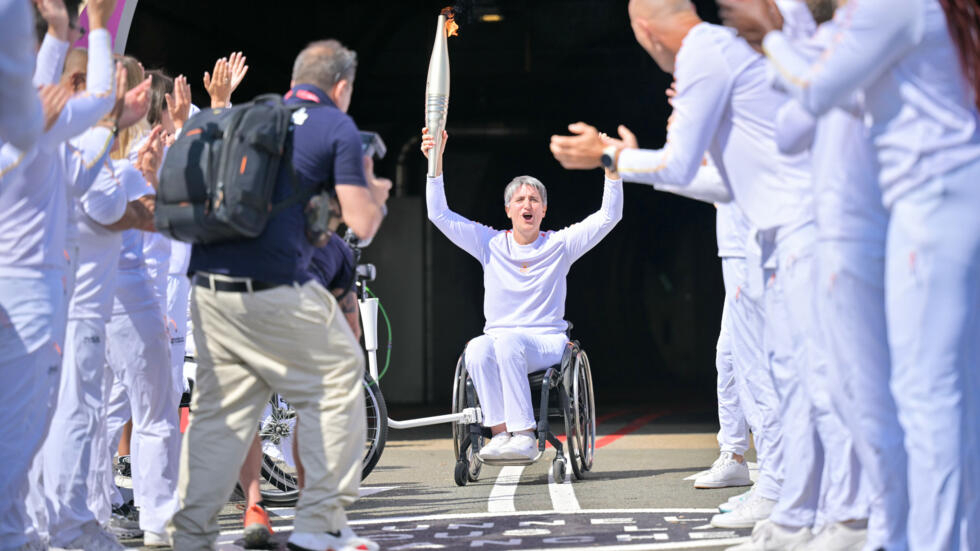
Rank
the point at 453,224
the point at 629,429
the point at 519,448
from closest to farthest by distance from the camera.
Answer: the point at 519,448 → the point at 453,224 → the point at 629,429

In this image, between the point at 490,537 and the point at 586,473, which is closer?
the point at 490,537

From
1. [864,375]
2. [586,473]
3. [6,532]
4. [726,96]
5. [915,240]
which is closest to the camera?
[915,240]

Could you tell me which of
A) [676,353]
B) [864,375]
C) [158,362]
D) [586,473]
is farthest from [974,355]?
[676,353]

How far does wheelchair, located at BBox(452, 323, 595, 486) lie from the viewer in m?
6.99

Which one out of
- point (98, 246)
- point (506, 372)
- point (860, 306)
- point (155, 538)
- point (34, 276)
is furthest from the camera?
point (506, 372)

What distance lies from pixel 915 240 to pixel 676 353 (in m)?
21.3

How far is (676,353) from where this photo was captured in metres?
24.0

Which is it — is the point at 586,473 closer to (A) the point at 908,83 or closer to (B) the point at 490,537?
(B) the point at 490,537

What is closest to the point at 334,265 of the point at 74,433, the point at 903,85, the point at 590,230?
the point at 74,433

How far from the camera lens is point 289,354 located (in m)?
3.92

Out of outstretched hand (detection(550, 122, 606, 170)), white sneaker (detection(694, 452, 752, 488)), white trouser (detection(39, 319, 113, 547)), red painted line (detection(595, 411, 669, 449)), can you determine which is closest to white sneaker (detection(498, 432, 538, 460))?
white sneaker (detection(694, 452, 752, 488))

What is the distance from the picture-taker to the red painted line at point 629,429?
418 inches

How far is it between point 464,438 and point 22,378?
11.8 ft

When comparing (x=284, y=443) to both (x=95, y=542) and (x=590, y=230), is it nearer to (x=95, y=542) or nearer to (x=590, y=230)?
(x=95, y=542)
